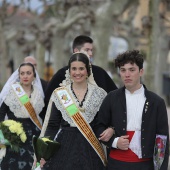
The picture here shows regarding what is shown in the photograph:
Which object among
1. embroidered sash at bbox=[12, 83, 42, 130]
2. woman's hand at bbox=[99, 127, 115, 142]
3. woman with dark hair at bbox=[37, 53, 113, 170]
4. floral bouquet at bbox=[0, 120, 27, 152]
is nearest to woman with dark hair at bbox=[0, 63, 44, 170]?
embroidered sash at bbox=[12, 83, 42, 130]

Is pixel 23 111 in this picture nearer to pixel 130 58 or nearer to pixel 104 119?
pixel 104 119

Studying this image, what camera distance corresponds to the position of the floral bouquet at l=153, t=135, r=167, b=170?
3.97 metres

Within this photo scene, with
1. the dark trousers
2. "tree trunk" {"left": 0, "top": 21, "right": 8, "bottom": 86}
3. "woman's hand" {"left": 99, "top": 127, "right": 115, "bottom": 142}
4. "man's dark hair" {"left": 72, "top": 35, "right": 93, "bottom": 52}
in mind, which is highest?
"tree trunk" {"left": 0, "top": 21, "right": 8, "bottom": 86}

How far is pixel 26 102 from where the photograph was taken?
6402mm

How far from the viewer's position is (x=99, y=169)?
4477 mm

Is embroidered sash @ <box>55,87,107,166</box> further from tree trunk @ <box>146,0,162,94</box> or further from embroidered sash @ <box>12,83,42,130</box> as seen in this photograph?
tree trunk @ <box>146,0,162,94</box>

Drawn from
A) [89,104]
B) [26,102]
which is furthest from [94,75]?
[26,102]

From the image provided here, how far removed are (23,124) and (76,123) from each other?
2029mm

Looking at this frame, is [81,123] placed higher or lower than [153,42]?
lower

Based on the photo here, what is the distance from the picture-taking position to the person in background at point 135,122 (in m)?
4.01

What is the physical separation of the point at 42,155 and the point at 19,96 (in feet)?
7.13

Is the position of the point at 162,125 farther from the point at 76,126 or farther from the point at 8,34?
the point at 8,34


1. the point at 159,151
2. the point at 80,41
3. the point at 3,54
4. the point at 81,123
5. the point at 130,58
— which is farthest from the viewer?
the point at 3,54

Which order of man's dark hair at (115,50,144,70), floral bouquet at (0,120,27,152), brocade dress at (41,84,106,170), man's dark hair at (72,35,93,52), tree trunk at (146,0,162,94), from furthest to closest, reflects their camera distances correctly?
1. tree trunk at (146,0,162,94)
2. floral bouquet at (0,120,27,152)
3. man's dark hair at (72,35,93,52)
4. brocade dress at (41,84,106,170)
5. man's dark hair at (115,50,144,70)
